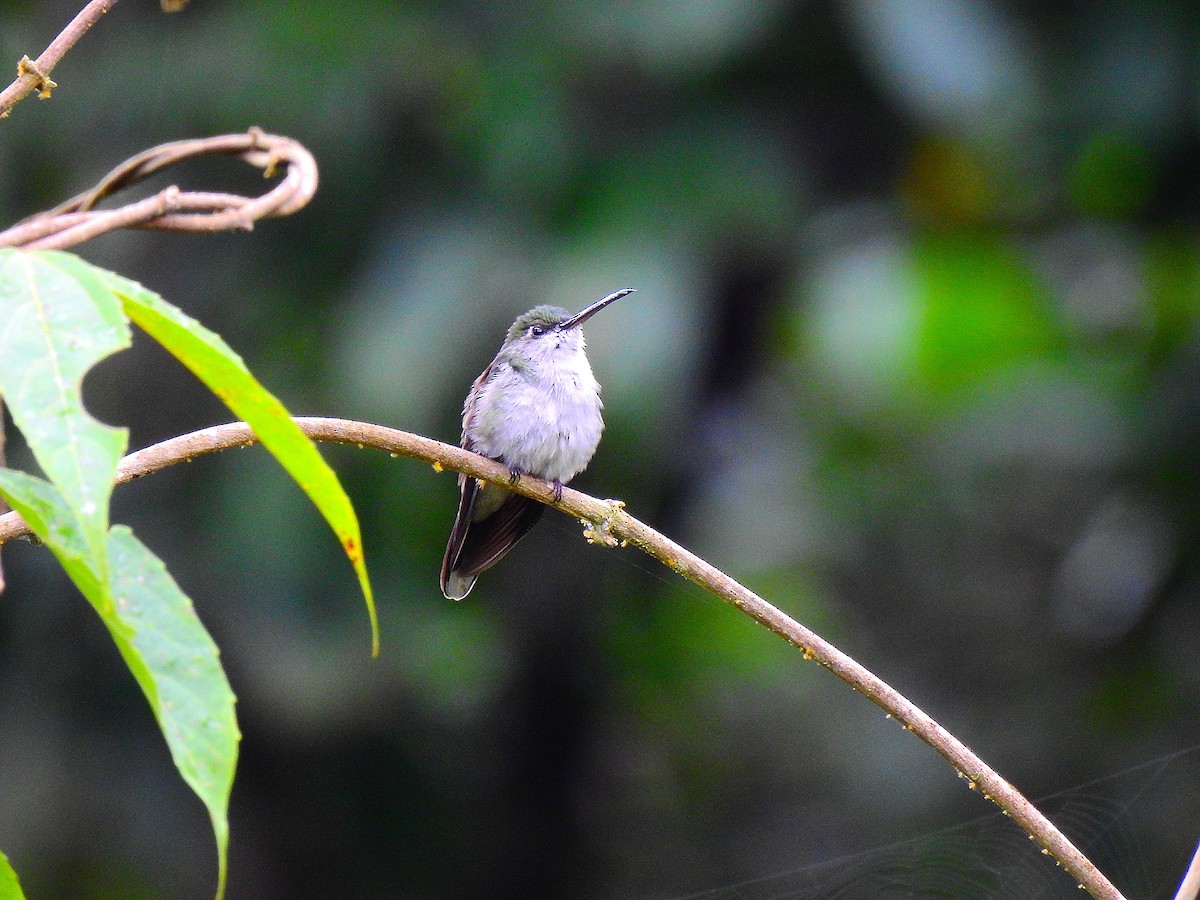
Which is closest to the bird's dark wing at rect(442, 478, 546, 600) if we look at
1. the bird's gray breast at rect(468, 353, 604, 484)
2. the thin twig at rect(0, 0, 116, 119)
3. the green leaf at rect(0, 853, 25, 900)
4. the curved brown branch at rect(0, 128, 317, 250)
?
the bird's gray breast at rect(468, 353, 604, 484)

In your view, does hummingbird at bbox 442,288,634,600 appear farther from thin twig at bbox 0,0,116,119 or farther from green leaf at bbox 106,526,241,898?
green leaf at bbox 106,526,241,898

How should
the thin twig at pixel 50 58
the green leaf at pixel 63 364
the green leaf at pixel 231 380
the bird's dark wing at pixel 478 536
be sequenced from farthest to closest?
the bird's dark wing at pixel 478 536, the thin twig at pixel 50 58, the green leaf at pixel 231 380, the green leaf at pixel 63 364

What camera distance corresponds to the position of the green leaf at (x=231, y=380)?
3.19ft

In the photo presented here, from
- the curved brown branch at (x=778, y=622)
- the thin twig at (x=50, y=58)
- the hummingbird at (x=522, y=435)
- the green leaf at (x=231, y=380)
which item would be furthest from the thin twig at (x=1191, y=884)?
the hummingbird at (x=522, y=435)

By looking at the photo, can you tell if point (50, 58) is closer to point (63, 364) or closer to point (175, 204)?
point (175, 204)

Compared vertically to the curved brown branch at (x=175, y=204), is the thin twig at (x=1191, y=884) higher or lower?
lower

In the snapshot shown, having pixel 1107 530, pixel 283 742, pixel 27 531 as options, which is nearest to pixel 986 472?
pixel 1107 530

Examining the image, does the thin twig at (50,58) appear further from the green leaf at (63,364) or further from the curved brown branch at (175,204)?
the green leaf at (63,364)

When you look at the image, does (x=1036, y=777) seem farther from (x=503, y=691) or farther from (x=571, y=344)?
(x=571, y=344)

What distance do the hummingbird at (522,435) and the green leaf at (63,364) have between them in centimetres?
278

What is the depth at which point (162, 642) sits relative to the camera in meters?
0.91

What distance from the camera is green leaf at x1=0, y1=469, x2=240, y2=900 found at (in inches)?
33.6

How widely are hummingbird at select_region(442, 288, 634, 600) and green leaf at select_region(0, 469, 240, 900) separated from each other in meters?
2.73

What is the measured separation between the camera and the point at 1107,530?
6.25 m
